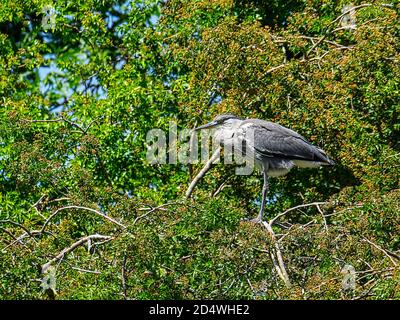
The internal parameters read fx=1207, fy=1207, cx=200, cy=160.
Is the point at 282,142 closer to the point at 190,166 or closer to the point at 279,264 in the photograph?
the point at 190,166

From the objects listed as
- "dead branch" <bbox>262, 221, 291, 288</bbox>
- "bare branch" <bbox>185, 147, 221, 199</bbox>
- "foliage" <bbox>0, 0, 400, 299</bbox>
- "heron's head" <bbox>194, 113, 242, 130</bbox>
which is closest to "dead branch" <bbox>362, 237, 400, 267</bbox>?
"foliage" <bbox>0, 0, 400, 299</bbox>

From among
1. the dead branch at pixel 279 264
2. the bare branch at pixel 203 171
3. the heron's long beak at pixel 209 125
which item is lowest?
the dead branch at pixel 279 264

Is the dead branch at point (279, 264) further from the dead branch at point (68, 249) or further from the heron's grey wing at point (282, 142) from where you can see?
the heron's grey wing at point (282, 142)

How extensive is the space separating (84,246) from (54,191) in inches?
47.3

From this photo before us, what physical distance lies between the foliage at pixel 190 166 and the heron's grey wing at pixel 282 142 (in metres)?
0.38

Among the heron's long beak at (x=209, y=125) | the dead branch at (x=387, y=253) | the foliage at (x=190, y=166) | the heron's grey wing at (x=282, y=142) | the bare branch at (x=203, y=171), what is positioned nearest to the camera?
the foliage at (x=190, y=166)

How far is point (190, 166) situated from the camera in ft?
43.6

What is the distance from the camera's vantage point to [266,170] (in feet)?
39.0

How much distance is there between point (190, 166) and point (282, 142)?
6.13 ft

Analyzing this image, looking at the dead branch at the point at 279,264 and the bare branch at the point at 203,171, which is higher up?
the bare branch at the point at 203,171

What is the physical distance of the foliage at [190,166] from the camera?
30.4ft

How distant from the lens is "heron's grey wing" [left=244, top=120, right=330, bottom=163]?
11586 mm

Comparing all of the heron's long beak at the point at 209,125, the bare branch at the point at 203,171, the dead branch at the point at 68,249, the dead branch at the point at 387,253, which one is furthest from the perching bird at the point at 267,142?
the dead branch at the point at 68,249
